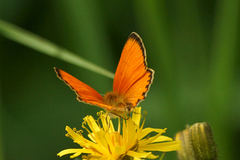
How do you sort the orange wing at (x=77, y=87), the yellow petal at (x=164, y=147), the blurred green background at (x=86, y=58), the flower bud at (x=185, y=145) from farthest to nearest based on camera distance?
the blurred green background at (x=86, y=58) < the flower bud at (x=185, y=145) < the yellow petal at (x=164, y=147) < the orange wing at (x=77, y=87)

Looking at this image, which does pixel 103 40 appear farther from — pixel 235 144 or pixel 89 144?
pixel 235 144

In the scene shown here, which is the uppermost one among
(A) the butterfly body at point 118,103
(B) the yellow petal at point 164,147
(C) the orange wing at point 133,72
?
(C) the orange wing at point 133,72

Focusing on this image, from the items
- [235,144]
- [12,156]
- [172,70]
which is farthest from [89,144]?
[12,156]

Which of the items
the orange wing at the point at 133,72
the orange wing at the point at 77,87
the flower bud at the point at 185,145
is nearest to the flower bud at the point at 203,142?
the flower bud at the point at 185,145

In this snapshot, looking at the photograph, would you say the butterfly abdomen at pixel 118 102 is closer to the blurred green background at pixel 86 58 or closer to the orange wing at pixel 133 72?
the orange wing at pixel 133 72

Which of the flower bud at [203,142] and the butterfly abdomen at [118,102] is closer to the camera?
the butterfly abdomen at [118,102]

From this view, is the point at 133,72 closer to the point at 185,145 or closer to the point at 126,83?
the point at 126,83

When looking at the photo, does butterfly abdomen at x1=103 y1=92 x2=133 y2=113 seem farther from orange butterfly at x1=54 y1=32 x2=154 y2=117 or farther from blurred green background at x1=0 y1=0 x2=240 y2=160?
blurred green background at x1=0 y1=0 x2=240 y2=160

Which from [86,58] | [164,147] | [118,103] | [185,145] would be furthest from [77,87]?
[86,58]
